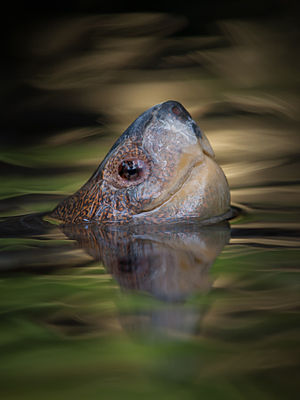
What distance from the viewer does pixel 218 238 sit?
131 inches

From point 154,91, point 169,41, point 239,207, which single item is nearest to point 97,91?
point 154,91

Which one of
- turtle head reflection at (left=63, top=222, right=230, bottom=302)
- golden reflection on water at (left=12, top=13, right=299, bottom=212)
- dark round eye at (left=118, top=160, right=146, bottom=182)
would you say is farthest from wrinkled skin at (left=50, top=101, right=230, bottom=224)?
golden reflection on water at (left=12, top=13, right=299, bottom=212)

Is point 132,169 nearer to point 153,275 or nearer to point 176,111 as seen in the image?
point 176,111

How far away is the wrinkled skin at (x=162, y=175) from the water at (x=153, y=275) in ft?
0.44

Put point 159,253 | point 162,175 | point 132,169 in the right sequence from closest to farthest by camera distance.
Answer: point 159,253 < point 162,175 < point 132,169

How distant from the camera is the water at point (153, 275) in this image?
66.7 inches

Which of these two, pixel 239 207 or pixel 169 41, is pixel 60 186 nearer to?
pixel 239 207

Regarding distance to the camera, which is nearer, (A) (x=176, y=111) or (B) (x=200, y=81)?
(A) (x=176, y=111)

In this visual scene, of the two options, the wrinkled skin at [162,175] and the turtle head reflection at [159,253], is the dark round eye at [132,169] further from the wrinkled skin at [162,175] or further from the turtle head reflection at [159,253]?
the turtle head reflection at [159,253]

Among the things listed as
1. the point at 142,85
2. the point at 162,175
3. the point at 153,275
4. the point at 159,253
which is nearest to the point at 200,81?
the point at 142,85

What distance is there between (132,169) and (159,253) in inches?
32.5

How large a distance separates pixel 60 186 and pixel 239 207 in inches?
66.2

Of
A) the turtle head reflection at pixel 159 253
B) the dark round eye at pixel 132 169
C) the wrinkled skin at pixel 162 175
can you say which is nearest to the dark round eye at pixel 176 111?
the wrinkled skin at pixel 162 175

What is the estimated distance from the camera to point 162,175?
3.58 m
